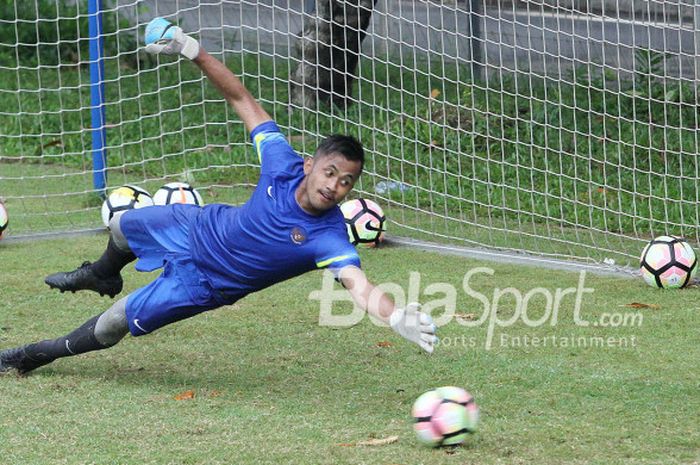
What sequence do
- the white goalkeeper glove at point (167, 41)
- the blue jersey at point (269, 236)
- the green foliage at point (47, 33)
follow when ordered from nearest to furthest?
Result: the blue jersey at point (269, 236)
the white goalkeeper glove at point (167, 41)
the green foliage at point (47, 33)

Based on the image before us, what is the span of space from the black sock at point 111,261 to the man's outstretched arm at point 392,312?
1.29 m

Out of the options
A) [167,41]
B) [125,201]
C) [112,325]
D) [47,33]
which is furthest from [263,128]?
[47,33]

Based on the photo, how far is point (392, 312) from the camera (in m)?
4.48

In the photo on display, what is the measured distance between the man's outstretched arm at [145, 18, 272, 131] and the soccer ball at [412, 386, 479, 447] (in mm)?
1664

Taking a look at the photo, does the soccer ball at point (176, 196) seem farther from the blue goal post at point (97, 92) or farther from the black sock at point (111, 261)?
the black sock at point (111, 261)

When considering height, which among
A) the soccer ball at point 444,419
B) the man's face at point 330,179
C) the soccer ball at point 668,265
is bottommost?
the soccer ball at point 668,265

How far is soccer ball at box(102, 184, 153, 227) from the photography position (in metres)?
8.08

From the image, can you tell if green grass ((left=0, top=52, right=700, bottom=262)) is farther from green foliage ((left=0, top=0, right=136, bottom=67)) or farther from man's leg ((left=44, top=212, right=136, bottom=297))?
man's leg ((left=44, top=212, right=136, bottom=297))

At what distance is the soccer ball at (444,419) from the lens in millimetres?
4348

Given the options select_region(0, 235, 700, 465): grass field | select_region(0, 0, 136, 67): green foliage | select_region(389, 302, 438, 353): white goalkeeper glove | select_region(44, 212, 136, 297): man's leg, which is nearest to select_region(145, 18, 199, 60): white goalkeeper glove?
select_region(44, 212, 136, 297): man's leg

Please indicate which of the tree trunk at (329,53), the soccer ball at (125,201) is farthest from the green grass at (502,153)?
the soccer ball at (125,201)

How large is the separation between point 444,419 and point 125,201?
4.30 metres

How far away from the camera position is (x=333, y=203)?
4910 millimetres

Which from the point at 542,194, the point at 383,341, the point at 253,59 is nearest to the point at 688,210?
the point at 542,194
